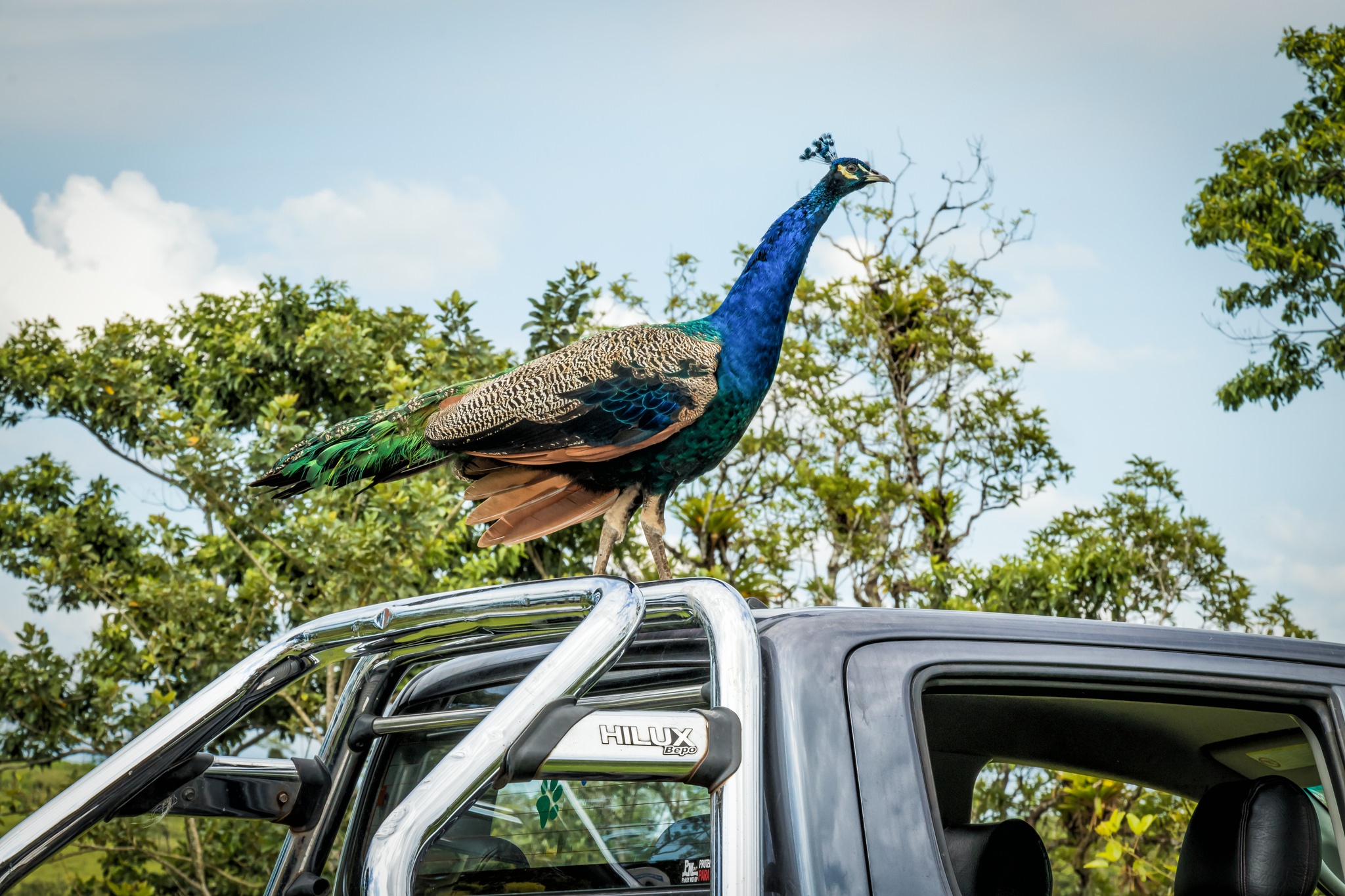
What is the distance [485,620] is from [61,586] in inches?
251

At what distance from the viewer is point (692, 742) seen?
110 centimetres

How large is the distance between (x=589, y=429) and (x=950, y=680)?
1539mm

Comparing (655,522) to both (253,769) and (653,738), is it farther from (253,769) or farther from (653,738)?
(653,738)

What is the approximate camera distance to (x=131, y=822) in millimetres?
5941

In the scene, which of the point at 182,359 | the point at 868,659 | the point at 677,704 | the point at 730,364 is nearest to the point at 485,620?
the point at 677,704

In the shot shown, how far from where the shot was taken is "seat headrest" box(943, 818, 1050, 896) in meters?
1.77

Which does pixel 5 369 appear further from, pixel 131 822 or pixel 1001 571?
pixel 1001 571

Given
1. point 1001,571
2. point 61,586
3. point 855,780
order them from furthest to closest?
point 1001,571 < point 61,586 < point 855,780

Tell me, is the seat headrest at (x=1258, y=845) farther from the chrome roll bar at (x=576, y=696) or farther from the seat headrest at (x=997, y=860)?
the chrome roll bar at (x=576, y=696)


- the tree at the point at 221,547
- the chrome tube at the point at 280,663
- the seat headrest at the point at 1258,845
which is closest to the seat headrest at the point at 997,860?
the seat headrest at the point at 1258,845

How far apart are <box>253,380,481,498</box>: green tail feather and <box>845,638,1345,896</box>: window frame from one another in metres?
1.72

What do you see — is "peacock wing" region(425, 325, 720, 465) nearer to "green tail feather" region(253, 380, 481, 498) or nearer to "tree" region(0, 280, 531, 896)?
"green tail feather" region(253, 380, 481, 498)

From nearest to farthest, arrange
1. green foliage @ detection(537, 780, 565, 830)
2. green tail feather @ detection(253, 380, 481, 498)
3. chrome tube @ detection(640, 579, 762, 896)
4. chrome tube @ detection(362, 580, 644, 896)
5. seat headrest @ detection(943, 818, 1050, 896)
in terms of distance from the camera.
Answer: chrome tube @ detection(362, 580, 644, 896), chrome tube @ detection(640, 579, 762, 896), green foliage @ detection(537, 780, 565, 830), seat headrest @ detection(943, 818, 1050, 896), green tail feather @ detection(253, 380, 481, 498)

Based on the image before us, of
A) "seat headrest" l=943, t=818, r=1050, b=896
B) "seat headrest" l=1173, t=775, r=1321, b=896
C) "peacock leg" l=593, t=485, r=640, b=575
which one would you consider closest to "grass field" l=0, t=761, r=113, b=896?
"peacock leg" l=593, t=485, r=640, b=575
